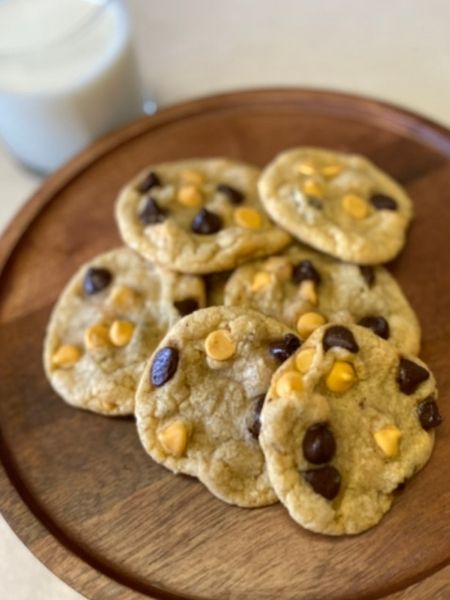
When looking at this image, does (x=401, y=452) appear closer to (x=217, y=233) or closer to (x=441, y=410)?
(x=441, y=410)

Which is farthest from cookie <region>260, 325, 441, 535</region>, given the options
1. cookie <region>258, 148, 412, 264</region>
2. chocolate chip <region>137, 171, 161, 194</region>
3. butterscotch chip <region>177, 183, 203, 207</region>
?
chocolate chip <region>137, 171, 161, 194</region>

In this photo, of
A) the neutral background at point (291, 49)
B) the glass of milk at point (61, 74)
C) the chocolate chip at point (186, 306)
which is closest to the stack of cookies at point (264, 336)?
the chocolate chip at point (186, 306)

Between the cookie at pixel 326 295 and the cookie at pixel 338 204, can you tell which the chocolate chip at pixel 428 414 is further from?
the cookie at pixel 338 204

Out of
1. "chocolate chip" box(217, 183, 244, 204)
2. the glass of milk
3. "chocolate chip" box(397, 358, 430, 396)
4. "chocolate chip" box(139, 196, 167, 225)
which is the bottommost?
"chocolate chip" box(397, 358, 430, 396)

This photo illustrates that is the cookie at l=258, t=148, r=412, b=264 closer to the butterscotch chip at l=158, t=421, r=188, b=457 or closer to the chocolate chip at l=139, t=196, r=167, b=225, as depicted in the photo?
the chocolate chip at l=139, t=196, r=167, b=225

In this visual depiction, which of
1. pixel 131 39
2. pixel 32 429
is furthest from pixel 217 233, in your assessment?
pixel 131 39
